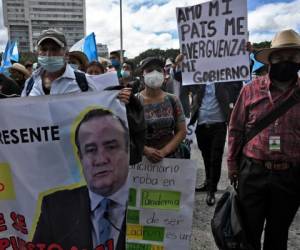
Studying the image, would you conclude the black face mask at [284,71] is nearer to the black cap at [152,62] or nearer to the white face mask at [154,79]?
the white face mask at [154,79]

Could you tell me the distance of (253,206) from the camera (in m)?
2.87

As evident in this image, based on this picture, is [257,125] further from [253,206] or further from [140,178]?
[140,178]

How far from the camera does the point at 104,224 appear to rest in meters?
2.39

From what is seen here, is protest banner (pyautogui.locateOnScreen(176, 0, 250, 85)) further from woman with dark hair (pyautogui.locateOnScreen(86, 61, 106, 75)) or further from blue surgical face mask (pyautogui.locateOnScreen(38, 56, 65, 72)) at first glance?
blue surgical face mask (pyautogui.locateOnScreen(38, 56, 65, 72))

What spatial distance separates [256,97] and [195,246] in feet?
5.39

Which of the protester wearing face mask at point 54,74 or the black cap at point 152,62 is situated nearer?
the protester wearing face mask at point 54,74

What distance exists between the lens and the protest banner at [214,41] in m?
4.23

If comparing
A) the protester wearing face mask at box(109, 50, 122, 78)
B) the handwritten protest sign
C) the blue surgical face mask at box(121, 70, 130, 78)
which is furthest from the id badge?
the blue surgical face mask at box(121, 70, 130, 78)

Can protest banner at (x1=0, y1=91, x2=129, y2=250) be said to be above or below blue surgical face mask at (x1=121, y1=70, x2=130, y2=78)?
below

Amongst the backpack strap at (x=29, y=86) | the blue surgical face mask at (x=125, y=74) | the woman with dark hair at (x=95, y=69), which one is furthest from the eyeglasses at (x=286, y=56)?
the blue surgical face mask at (x=125, y=74)

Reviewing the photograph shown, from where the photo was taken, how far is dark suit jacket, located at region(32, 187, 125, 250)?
2326mm

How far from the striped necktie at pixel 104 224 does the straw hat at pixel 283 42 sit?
1.51 m

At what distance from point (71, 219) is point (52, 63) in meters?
1.12

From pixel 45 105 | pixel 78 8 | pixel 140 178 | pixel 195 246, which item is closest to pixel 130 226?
pixel 140 178
